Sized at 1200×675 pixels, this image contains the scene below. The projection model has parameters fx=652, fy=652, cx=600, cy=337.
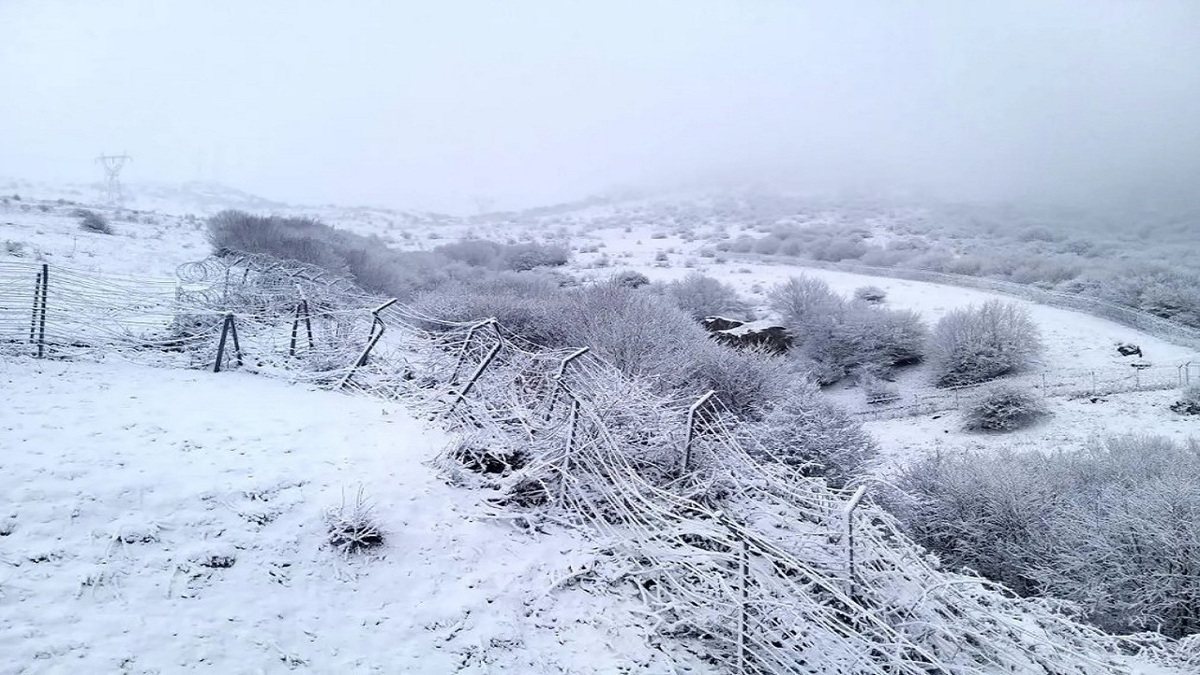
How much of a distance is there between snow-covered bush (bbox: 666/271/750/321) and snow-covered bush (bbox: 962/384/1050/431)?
9.78m

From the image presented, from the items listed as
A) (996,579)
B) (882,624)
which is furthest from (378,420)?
(996,579)

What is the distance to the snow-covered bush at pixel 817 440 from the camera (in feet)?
36.7

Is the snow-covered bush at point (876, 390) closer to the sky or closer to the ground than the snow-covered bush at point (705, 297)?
closer to the ground

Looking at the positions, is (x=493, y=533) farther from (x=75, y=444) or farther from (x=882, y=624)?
(x=75, y=444)

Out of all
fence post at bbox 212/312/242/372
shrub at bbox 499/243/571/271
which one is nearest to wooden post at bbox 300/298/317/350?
fence post at bbox 212/312/242/372

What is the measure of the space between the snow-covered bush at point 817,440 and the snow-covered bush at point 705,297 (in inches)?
445

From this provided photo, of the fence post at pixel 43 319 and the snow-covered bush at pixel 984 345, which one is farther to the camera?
the snow-covered bush at pixel 984 345

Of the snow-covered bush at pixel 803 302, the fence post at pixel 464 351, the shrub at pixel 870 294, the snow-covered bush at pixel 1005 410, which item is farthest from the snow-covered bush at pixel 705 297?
the fence post at pixel 464 351

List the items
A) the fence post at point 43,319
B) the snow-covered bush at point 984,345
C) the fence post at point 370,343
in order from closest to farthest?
the fence post at point 43,319, the fence post at point 370,343, the snow-covered bush at point 984,345

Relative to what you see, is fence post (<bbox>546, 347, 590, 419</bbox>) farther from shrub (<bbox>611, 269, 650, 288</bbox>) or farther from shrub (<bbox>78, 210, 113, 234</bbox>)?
shrub (<bbox>78, 210, 113, 234</bbox>)

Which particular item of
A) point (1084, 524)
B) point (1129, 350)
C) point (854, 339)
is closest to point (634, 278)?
point (854, 339)

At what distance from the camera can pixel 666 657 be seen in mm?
4594

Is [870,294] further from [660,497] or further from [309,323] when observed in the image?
[660,497]

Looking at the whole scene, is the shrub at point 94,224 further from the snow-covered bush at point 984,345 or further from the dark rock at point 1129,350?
the dark rock at point 1129,350
